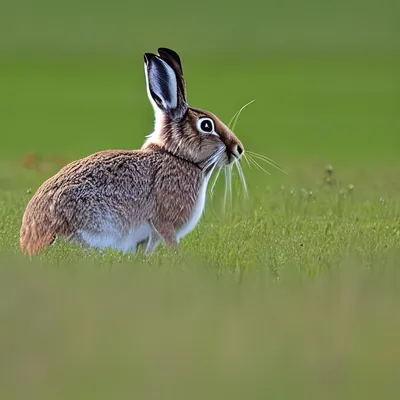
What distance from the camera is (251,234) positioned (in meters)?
10.5

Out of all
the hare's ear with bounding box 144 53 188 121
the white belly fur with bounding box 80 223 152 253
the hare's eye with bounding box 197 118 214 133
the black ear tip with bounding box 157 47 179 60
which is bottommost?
the white belly fur with bounding box 80 223 152 253

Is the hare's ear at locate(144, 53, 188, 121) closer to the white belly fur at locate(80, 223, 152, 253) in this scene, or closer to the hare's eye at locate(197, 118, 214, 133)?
the hare's eye at locate(197, 118, 214, 133)

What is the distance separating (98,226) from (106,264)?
1.52 feet

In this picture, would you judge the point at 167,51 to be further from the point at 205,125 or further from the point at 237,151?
the point at 237,151

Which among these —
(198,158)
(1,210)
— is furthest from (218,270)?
(1,210)

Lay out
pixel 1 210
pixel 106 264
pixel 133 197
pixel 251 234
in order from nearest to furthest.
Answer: pixel 106 264
pixel 133 197
pixel 251 234
pixel 1 210

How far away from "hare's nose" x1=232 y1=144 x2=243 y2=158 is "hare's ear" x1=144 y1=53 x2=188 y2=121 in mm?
557

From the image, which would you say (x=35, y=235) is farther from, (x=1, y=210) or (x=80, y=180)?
(x=1, y=210)

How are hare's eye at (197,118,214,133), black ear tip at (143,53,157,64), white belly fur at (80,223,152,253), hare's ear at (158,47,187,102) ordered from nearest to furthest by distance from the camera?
white belly fur at (80,223,152,253)
black ear tip at (143,53,157,64)
hare's ear at (158,47,187,102)
hare's eye at (197,118,214,133)

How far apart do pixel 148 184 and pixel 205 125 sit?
0.76 meters

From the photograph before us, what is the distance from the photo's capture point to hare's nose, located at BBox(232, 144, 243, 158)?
33.0 feet

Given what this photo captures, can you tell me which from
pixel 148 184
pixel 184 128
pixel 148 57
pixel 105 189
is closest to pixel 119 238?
pixel 105 189

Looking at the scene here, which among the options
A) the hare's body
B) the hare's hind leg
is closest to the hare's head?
the hare's body

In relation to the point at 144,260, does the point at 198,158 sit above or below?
above
